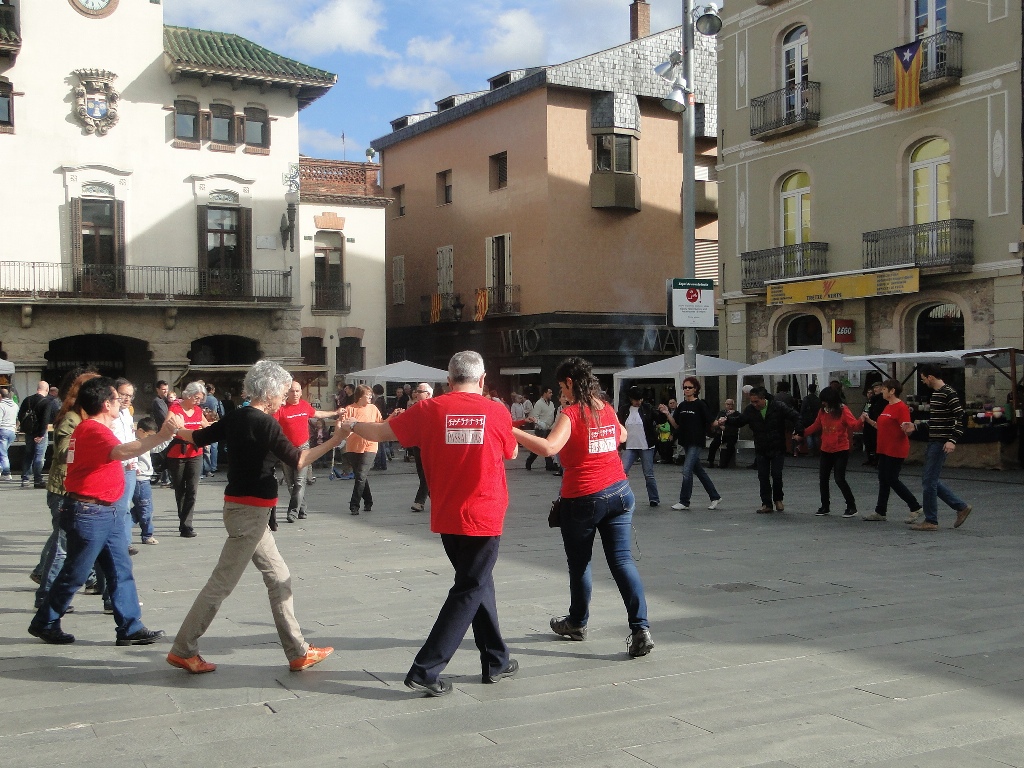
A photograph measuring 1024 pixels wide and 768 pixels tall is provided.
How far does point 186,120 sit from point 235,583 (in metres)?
26.9

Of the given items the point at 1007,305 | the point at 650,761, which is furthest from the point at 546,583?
the point at 1007,305

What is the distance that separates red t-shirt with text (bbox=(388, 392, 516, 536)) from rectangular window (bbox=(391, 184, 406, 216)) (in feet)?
121

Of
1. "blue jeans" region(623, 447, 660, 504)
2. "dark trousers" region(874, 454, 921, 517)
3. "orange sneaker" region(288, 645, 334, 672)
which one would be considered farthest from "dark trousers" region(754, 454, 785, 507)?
"orange sneaker" region(288, 645, 334, 672)

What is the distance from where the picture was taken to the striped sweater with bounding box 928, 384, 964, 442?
1171 centimetres

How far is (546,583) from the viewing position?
9.16 meters

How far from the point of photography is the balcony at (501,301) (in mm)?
35344

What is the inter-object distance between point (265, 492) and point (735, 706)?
274cm

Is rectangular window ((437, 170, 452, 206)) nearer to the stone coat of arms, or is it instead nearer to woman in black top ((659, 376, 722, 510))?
the stone coat of arms

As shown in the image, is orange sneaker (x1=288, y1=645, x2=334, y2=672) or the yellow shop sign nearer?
orange sneaker (x1=288, y1=645, x2=334, y2=672)

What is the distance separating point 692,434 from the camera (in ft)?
48.6

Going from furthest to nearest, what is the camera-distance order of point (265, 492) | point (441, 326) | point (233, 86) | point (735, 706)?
point (441, 326) → point (233, 86) → point (265, 492) → point (735, 706)

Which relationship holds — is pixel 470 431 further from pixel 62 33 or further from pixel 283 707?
pixel 62 33

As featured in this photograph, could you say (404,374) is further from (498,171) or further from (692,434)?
(692,434)

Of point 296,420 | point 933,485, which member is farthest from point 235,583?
point 933,485
